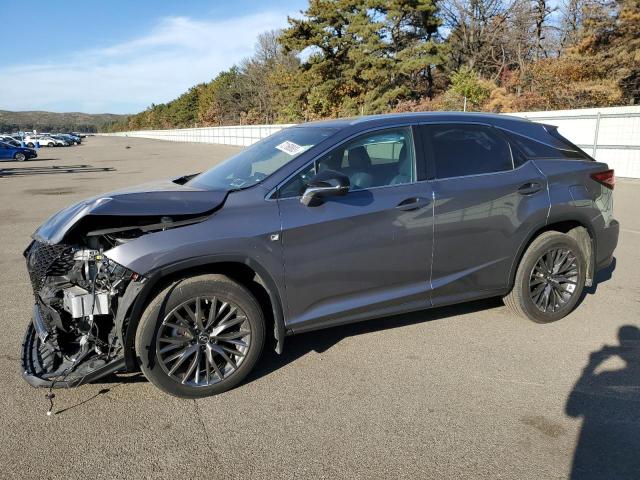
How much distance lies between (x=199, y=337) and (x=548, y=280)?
307cm

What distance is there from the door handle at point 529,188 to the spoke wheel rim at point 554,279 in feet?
1.83

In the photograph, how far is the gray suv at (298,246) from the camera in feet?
10.8

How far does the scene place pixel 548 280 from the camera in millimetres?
4637

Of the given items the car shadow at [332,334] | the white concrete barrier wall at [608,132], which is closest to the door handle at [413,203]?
the car shadow at [332,334]

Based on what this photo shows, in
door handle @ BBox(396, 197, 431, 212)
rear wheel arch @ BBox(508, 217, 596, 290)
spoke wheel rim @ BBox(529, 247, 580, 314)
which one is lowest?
spoke wheel rim @ BBox(529, 247, 580, 314)

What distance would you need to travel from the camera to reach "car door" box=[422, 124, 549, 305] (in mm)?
4070

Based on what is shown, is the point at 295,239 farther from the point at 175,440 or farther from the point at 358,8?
the point at 358,8

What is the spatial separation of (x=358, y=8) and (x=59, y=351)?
41159 mm

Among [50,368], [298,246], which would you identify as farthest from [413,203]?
[50,368]

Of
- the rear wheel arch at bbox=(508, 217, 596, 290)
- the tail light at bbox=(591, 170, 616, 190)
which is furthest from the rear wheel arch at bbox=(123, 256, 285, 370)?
the tail light at bbox=(591, 170, 616, 190)

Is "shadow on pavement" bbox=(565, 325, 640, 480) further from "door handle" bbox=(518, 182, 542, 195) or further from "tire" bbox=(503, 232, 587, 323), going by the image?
"door handle" bbox=(518, 182, 542, 195)

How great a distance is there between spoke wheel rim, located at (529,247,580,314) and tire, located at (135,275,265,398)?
2515 millimetres

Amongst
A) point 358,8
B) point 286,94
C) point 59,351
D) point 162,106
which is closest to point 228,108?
point 286,94

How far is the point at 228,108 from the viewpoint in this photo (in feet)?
268
